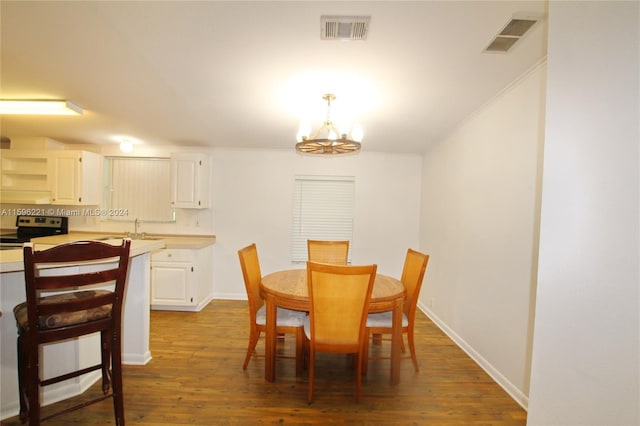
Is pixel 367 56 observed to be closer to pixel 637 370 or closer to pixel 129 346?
pixel 637 370

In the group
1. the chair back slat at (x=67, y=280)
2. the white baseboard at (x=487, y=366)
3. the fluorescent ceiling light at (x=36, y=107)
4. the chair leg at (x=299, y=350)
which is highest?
the fluorescent ceiling light at (x=36, y=107)

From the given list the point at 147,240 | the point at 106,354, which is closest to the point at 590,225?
the point at 106,354

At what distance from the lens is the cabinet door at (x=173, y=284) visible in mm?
3553

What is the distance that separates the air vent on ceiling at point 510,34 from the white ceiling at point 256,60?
44 millimetres

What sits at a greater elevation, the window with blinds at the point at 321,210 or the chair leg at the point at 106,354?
the window with blinds at the point at 321,210

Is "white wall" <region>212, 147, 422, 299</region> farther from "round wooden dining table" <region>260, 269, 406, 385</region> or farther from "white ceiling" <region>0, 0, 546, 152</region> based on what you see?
"round wooden dining table" <region>260, 269, 406, 385</region>

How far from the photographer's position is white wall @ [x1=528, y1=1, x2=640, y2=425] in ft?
2.25

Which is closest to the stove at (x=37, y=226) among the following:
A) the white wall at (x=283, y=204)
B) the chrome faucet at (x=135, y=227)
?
the chrome faucet at (x=135, y=227)

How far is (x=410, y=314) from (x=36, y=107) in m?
3.91

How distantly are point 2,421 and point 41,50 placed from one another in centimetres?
233

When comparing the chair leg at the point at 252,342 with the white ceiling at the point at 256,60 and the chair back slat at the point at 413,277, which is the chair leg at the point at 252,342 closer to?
the chair back slat at the point at 413,277

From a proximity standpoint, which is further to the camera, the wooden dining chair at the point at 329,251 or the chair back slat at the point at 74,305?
the wooden dining chair at the point at 329,251

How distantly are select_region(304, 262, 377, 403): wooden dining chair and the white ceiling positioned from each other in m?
1.40

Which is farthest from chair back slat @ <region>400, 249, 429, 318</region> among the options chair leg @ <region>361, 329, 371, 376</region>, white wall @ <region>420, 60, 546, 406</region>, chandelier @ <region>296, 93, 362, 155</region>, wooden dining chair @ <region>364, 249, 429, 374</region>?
chandelier @ <region>296, 93, 362, 155</region>
